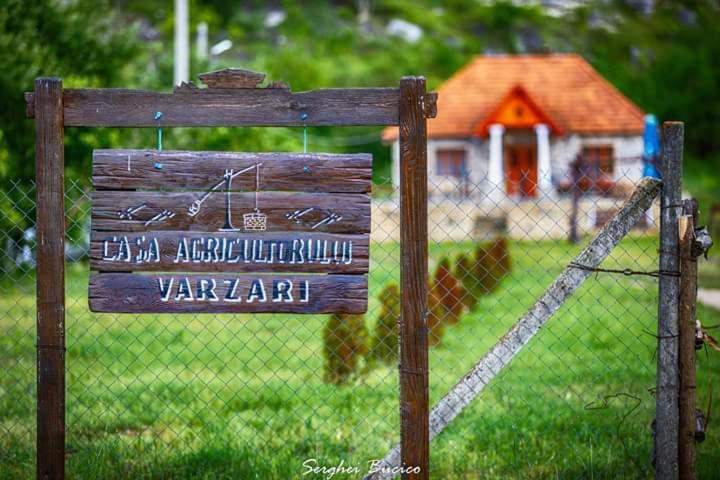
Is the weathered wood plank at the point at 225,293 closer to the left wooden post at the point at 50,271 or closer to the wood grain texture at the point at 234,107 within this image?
the left wooden post at the point at 50,271

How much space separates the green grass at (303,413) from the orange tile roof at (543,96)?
21.9 metres

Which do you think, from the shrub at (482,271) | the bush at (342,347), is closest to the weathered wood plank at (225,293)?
the bush at (342,347)

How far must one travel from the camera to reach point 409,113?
15.1ft

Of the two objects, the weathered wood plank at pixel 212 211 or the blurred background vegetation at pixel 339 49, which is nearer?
the weathered wood plank at pixel 212 211

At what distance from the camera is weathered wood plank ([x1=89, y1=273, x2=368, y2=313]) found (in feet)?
15.2

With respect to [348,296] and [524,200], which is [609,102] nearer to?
[524,200]

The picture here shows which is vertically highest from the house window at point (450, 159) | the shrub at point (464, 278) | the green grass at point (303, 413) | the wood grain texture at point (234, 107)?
the house window at point (450, 159)

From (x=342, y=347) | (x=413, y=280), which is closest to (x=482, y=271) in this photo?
(x=342, y=347)

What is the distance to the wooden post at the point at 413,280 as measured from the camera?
15.1 ft

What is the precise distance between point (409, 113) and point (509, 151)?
29328mm

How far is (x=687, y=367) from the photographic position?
4836 millimetres

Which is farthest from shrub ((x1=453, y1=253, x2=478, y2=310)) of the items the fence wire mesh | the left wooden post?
the left wooden post

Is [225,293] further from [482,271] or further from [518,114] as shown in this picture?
[518,114]

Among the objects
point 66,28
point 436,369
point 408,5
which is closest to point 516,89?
point 66,28
